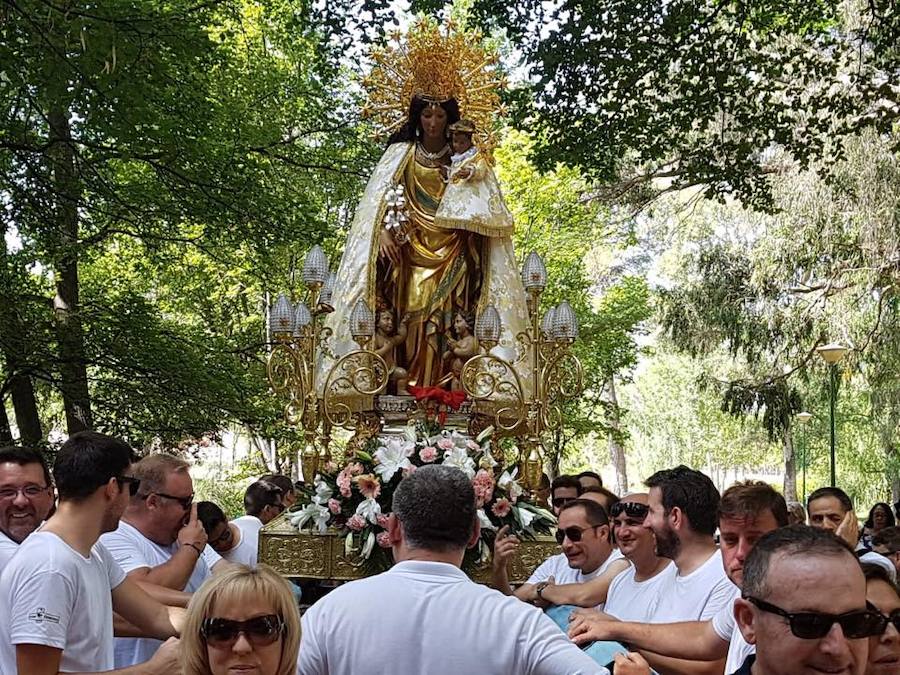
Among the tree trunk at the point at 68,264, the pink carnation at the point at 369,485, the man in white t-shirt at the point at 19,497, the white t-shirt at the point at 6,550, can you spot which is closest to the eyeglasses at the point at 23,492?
the man in white t-shirt at the point at 19,497

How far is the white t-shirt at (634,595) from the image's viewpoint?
16.5 feet

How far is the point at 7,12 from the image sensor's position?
9.73m

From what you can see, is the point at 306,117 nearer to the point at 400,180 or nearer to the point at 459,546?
the point at 400,180

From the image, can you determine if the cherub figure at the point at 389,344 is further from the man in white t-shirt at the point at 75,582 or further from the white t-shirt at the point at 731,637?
the white t-shirt at the point at 731,637

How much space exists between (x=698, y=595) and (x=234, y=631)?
214cm

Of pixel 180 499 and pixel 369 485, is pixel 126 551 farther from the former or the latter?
pixel 369 485

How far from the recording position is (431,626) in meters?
3.49

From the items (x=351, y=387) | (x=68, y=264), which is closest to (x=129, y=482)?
(x=351, y=387)

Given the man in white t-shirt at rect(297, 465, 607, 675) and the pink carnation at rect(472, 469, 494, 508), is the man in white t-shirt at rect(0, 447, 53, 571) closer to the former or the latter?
the man in white t-shirt at rect(297, 465, 607, 675)

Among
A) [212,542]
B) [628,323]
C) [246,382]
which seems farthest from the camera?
[628,323]

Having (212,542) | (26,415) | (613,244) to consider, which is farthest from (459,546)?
(613,244)

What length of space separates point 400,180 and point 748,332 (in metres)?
15.5

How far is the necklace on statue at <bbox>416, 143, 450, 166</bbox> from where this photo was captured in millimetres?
12344

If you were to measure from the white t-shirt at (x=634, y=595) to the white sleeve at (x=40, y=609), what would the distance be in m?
2.31
